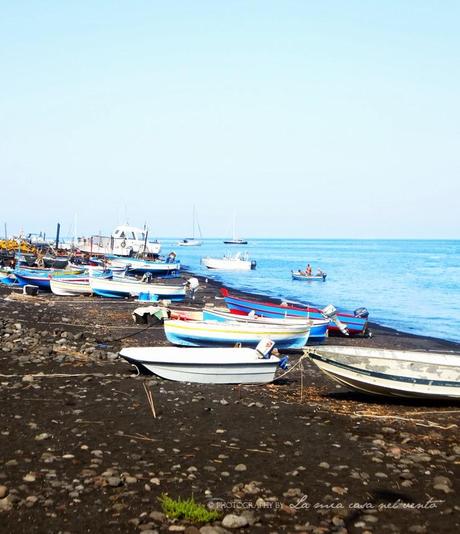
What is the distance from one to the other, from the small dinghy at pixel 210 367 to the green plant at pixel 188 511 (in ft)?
23.6

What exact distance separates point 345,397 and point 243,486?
22.3 feet

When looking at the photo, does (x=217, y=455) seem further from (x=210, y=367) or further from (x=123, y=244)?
(x=123, y=244)

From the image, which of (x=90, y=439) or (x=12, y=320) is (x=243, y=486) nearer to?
(x=90, y=439)

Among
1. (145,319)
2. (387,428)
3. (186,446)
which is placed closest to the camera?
(186,446)

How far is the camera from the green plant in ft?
24.7

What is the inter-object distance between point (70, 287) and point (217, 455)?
32.7m

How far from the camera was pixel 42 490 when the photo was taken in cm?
809

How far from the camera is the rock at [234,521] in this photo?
742cm

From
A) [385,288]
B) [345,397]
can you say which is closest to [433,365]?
[345,397]

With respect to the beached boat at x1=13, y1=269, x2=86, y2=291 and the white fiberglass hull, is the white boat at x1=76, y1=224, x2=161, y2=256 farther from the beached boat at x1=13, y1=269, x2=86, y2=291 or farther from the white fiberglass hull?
the beached boat at x1=13, y1=269, x2=86, y2=291

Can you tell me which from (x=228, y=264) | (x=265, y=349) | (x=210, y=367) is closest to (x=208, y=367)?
(x=210, y=367)

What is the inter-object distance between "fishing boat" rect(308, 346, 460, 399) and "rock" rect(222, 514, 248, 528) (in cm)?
703

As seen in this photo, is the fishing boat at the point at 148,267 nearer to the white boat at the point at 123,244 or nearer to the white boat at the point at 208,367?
the white boat at the point at 123,244

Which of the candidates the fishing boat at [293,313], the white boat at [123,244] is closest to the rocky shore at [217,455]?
the fishing boat at [293,313]
